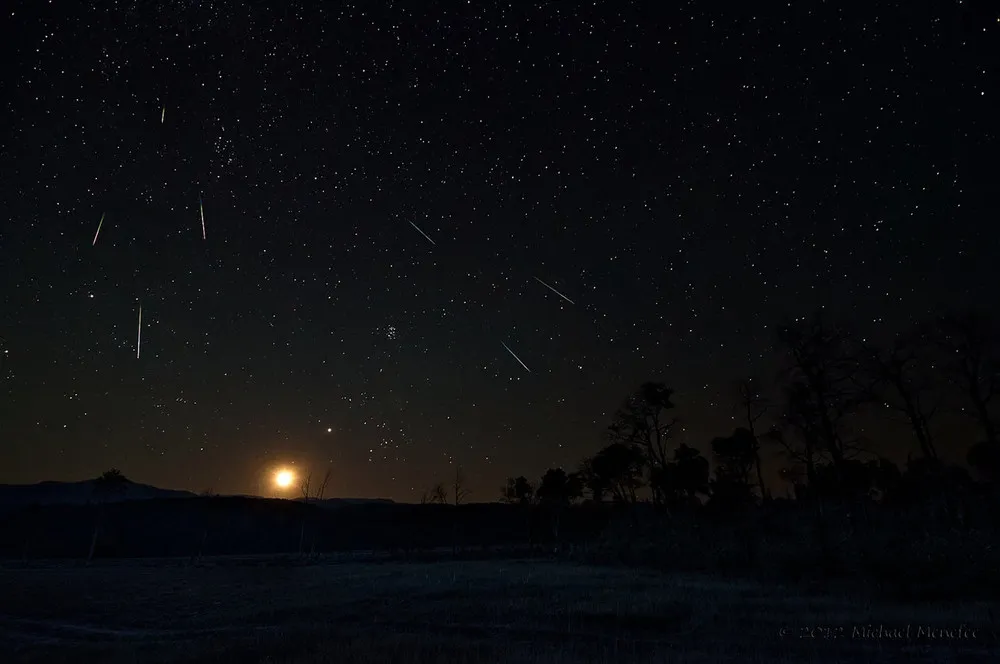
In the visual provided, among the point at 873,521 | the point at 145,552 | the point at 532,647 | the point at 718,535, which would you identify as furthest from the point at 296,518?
the point at 532,647

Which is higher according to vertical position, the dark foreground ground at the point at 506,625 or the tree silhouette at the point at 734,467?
the tree silhouette at the point at 734,467

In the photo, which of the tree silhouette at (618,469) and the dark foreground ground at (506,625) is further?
the tree silhouette at (618,469)

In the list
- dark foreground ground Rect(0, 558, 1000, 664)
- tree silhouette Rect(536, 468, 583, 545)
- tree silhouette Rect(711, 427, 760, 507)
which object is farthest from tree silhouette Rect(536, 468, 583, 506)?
dark foreground ground Rect(0, 558, 1000, 664)

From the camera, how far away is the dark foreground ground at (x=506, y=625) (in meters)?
13.4

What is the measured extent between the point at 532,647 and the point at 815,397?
2595cm

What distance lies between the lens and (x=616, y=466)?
66938mm

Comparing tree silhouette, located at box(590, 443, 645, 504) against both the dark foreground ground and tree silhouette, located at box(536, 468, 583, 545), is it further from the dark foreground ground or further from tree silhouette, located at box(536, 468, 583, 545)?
the dark foreground ground

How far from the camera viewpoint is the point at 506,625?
60.1 feet

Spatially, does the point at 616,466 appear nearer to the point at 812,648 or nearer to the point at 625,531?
the point at 625,531

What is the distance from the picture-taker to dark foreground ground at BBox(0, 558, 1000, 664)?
13.4 m

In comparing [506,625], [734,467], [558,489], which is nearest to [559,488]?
[558,489]

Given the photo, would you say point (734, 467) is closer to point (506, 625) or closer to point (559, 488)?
point (559, 488)

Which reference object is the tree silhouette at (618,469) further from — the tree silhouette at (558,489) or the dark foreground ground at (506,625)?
the dark foreground ground at (506,625)

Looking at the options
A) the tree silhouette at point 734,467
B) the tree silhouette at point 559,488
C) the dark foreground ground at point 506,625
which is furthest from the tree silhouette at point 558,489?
the dark foreground ground at point 506,625
